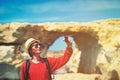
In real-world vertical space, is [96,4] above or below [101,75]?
above

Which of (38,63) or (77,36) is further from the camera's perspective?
(77,36)

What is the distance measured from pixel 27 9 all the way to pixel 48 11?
0.18 metres

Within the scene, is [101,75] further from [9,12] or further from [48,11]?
[9,12]

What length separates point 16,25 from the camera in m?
3.10

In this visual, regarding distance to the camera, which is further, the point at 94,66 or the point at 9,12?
the point at 94,66

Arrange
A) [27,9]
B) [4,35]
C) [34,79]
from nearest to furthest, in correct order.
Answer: [34,79]
[27,9]
[4,35]

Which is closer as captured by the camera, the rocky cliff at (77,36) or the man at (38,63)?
the man at (38,63)

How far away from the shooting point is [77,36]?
321 centimetres

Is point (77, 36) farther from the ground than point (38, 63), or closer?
farther from the ground

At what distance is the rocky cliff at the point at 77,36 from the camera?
10.1 ft

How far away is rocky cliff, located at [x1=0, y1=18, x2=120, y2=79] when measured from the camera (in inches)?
121

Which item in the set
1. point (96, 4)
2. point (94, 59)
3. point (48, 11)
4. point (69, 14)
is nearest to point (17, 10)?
point (48, 11)

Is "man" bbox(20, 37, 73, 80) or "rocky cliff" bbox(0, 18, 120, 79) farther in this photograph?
"rocky cliff" bbox(0, 18, 120, 79)

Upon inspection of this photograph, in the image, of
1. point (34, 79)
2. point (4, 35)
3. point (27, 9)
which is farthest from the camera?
point (4, 35)
